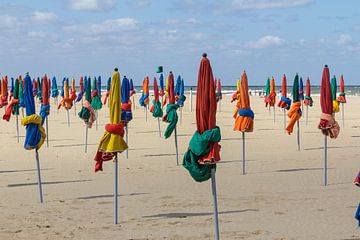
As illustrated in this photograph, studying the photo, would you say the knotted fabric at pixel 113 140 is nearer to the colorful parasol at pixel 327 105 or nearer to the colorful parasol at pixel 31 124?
the colorful parasol at pixel 31 124

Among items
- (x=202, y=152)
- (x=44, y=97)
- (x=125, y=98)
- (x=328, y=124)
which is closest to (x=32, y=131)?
(x=44, y=97)

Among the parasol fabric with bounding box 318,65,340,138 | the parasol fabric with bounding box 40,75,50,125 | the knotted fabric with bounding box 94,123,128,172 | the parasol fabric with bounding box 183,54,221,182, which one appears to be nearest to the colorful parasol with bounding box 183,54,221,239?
the parasol fabric with bounding box 183,54,221,182

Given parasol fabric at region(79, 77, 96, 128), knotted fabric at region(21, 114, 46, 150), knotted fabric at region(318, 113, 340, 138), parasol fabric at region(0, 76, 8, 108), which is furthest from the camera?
parasol fabric at region(0, 76, 8, 108)

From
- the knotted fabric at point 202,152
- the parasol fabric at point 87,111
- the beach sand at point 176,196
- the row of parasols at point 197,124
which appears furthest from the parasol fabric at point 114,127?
the parasol fabric at point 87,111

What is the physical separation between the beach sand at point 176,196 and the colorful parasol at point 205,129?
1.93 meters

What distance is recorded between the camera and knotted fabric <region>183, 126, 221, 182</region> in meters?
7.82

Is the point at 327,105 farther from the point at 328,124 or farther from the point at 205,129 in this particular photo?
the point at 205,129

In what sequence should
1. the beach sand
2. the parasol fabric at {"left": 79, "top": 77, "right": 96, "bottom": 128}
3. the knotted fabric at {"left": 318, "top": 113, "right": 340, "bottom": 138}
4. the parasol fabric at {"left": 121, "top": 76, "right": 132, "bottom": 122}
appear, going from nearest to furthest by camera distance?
1. the beach sand
2. the knotted fabric at {"left": 318, "top": 113, "right": 340, "bottom": 138}
3. the parasol fabric at {"left": 121, "top": 76, "right": 132, "bottom": 122}
4. the parasol fabric at {"left": 79, "top": 77, "right": 96, "bottom": 128}

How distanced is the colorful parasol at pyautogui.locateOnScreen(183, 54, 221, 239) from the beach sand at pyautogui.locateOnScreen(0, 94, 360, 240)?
1935mm

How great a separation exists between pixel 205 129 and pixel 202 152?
308 mm

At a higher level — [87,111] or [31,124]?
[87,111]

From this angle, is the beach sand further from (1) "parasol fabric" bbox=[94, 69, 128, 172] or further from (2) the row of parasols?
(1) "parasol fabric" bbox=[94, 69, 128, 172]

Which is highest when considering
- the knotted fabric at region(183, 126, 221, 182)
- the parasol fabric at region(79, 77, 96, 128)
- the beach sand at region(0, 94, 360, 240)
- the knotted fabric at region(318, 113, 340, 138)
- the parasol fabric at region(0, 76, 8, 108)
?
the parasol fabric at region(0, 76, 8, 108)

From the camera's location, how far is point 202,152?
791 centimetres
